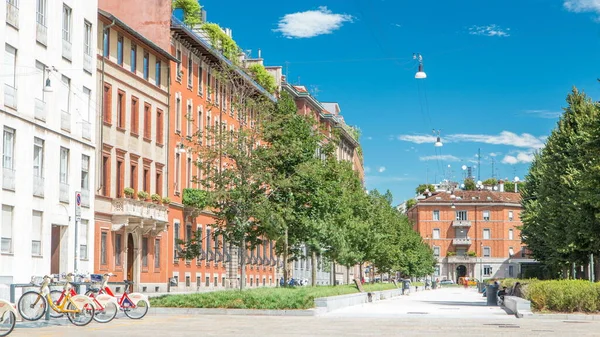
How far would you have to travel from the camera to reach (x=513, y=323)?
3216 centimetres

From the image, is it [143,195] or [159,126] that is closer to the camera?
[143,195]

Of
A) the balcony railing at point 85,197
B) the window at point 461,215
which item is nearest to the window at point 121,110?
the balcony railing at point 85,197

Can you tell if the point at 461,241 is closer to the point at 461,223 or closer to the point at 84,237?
the point at 461,223

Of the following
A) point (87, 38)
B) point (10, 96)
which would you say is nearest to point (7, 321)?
point (10, 96)

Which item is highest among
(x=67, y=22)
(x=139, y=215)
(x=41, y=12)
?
(x=67, y=22)

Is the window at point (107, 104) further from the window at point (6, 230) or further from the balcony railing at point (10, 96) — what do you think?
the window at point (6, 230)

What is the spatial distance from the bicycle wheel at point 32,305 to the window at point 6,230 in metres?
16.8

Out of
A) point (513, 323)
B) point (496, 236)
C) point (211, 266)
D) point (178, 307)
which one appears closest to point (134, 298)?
point (178, 307)

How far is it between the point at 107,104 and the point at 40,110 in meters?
9.12

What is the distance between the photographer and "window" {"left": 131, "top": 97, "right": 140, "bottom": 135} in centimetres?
6003

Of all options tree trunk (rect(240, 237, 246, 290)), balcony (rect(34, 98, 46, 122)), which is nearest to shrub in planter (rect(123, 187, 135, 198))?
balcony (rect(34, 98, 46, 122))

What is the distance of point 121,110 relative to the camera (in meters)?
58.3

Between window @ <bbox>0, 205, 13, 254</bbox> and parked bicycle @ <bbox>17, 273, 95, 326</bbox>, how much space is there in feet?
52.8

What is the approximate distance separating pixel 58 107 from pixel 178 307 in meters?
16.9
